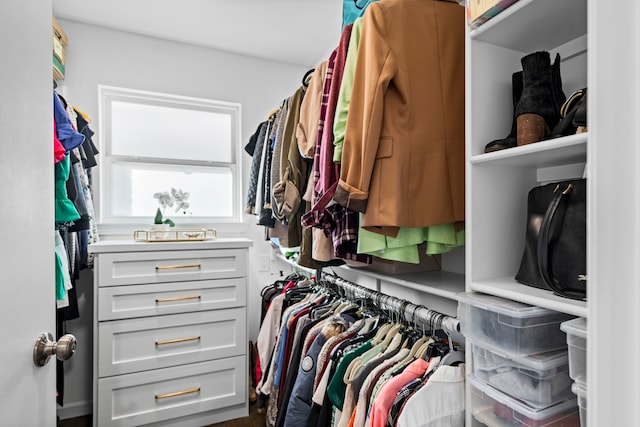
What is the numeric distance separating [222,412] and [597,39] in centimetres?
241

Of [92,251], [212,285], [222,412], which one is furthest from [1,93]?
[222,412]

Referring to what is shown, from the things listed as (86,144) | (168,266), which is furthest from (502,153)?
(86,144)

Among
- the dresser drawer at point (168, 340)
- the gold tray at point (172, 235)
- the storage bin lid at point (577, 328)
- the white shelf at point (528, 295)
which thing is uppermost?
the gold tray at point (172, 235)

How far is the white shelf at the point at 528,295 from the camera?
2.34 ft

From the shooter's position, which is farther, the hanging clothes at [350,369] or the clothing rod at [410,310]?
the clothing rod at [410,310]

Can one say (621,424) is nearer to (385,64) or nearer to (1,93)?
(385,64)

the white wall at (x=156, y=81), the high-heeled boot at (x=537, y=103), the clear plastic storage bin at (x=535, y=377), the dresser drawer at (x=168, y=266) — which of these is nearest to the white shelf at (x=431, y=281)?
the clear plastic storage bin at (x=535, y=377)

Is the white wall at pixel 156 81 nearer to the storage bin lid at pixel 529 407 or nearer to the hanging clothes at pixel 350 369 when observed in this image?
the hanging clothes at pixel 350 369

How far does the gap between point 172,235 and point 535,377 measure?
2034mm

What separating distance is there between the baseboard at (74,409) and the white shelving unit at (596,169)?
2471 mm

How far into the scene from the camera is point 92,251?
1889 mm

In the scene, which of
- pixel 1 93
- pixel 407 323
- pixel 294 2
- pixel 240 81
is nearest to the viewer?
pixel 1 93

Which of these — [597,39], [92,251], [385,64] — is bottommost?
[92,251]

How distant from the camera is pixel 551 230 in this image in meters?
0.79
